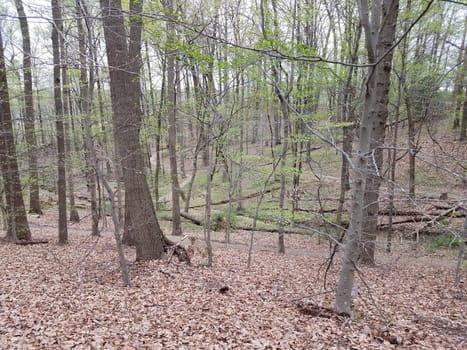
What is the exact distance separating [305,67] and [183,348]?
7117 mm

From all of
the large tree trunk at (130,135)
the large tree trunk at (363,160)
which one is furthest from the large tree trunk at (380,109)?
the large tree trunk at (130,135)

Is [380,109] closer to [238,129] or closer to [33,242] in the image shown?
[238,129]

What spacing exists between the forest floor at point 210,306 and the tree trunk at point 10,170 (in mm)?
700

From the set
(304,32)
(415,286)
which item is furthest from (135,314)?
(304,32)

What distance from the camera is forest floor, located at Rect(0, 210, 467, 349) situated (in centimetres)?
388

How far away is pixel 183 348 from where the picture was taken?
3.65 meters

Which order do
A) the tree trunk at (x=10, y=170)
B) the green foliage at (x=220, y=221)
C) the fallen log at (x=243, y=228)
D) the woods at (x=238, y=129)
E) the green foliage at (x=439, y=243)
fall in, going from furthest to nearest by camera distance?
the green foliage at (x=220, y=221)
the fallen log at (x=243, y=228)
the green foliage at (x=439, y=243)
the tree trunk at (x=10, y=170)
the woods at (x=238, y=129)

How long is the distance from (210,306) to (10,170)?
7.47 meters

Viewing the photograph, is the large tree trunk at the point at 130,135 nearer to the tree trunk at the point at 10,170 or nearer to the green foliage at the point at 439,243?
the tree trunk at the point at 10,170

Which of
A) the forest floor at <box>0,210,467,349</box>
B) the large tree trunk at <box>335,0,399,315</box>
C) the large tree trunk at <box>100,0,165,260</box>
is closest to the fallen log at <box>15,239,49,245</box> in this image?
the forest floor at <box>0,210,467,349</box>

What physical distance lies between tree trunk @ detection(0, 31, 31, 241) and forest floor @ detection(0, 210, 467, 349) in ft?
2.30

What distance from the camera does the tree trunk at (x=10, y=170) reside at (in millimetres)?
8289

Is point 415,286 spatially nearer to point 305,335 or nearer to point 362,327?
point 362,327

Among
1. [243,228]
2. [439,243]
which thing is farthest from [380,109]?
[243,228]
